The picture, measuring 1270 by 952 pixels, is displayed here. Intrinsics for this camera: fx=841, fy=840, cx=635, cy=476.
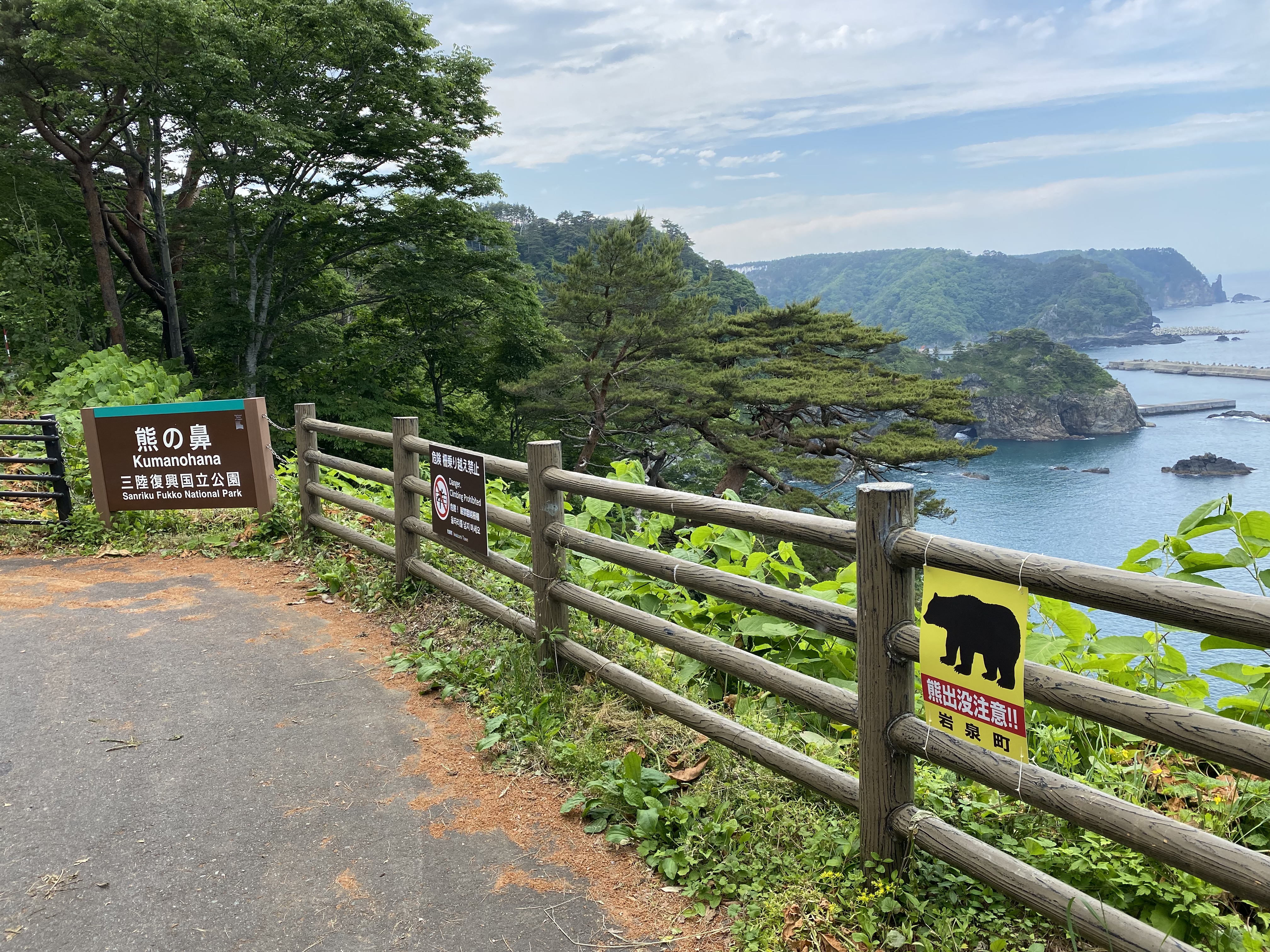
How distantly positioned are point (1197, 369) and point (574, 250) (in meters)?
123

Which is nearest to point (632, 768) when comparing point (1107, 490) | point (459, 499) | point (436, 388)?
point (459, 499)

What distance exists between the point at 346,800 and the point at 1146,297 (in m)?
236

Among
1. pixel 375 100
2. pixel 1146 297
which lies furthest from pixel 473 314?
pixel 1146 297

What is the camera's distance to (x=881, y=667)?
260cm

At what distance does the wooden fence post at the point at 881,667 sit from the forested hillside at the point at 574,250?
54.5 metres

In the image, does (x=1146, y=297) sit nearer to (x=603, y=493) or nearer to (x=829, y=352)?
(x=829, y=352)

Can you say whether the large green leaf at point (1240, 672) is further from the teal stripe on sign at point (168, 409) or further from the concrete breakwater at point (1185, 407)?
the concrete breakwater at point (1185, 407)

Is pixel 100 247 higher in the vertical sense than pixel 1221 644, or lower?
higher

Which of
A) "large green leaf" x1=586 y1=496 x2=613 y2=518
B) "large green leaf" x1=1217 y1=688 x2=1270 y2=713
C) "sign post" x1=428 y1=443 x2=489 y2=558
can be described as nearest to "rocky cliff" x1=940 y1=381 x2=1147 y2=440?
"large green leaf" x1=586 y1=496 x2=613 y2=518

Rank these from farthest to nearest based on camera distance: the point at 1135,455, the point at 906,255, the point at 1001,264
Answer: the point at 906,255 < the point at 1001,264 < the point at 1135,455

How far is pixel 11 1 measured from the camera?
19.0m

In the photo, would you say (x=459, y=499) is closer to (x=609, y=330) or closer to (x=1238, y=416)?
(x=609, y=330)

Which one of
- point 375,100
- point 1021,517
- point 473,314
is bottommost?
point 1021,517

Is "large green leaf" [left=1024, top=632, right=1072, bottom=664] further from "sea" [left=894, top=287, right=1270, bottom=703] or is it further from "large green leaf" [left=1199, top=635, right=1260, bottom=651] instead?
"sea" [left=894, top=287, right=1270, bottom=703]
